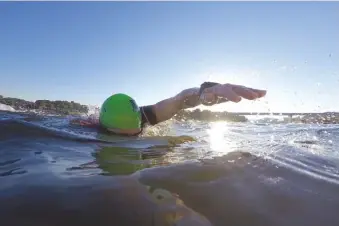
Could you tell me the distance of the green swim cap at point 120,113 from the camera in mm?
5172

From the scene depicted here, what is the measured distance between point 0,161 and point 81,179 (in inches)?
43.8

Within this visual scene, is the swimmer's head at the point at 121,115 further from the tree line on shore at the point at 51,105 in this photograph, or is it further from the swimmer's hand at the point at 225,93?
the tree line on shore at the point at 51,105

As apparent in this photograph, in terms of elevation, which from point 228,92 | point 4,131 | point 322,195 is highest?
point 228,92

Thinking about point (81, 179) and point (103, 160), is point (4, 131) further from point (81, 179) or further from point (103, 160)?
point (81, 179)

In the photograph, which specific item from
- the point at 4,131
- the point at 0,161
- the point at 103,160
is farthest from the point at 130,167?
the point at 4,131

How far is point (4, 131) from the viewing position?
4.28 metres

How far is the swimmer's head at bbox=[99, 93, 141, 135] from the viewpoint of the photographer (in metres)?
5.18

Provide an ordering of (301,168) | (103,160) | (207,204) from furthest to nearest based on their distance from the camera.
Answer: (103,160) < (301,168) < (207,204)

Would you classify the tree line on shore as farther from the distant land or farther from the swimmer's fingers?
the swimmer's fingers

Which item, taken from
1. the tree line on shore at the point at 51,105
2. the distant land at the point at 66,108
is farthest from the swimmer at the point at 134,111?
the tree line on shore at the point at 51,105

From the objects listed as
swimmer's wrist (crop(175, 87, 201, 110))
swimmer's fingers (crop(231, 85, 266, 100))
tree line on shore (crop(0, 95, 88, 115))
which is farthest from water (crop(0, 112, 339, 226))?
tree line on shore (crop(0, 95, 88, 115))

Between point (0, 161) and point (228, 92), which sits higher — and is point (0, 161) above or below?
below

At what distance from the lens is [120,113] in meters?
5.16

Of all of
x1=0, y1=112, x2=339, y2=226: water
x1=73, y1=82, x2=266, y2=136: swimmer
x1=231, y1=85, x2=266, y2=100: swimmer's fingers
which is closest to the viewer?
x1=0, y1=112, x2=339, y2=226: water
